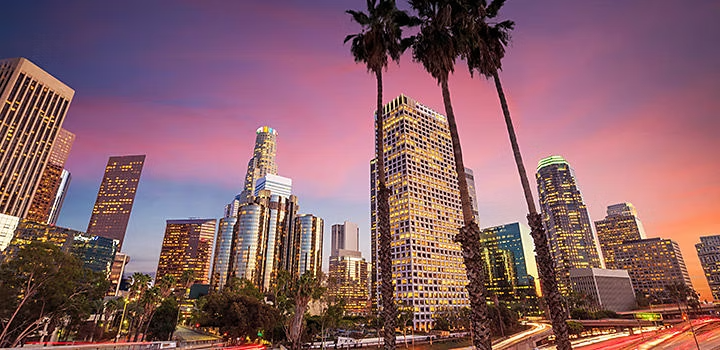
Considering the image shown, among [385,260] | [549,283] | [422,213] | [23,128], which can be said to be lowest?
[549,283]

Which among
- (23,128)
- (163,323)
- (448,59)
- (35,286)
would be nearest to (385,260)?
(448,59)

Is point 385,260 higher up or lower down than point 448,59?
lower down

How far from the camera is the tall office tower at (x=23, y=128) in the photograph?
433ft

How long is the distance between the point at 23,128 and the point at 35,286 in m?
149

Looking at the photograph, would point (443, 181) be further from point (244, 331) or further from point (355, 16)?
point (355, 16)

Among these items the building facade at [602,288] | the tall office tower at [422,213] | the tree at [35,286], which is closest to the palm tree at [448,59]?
the tree at [35,286]

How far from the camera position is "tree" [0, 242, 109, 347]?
3778 centimetres

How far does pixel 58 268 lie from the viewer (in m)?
39.9

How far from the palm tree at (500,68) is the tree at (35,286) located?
51363 mm

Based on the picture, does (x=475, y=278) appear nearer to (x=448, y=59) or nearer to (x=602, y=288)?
(x=448, y=59)

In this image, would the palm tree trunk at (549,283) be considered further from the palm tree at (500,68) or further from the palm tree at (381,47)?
the palm tree at (381,47)

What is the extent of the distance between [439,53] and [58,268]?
50.6 m

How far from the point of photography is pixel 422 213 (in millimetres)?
150875

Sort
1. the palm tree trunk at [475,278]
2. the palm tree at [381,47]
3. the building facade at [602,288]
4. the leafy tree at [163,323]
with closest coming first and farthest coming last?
the palm tree trunk at [475,278], the palm tree at [381,47], the leafy tree at [163,323], the building facade at [602,288]
